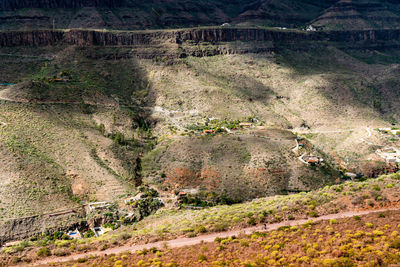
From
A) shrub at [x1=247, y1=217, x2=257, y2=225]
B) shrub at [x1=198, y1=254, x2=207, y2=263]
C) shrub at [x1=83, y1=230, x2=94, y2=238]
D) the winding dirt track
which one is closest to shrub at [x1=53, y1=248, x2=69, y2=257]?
the winding dirt track

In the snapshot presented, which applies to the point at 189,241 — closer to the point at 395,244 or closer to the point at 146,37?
the point at 395,244

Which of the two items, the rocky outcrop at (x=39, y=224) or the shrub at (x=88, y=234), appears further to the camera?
the shrub at (x=88, y=234)

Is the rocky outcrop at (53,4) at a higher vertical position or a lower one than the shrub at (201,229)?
higher

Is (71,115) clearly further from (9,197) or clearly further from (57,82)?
(9,197)

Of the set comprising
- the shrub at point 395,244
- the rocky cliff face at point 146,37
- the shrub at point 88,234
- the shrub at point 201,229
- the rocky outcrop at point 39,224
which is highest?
the rocky cliff face at point 146,37

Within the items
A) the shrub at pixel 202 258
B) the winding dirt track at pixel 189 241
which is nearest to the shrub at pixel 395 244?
the winding dirt track at pixel 189 241

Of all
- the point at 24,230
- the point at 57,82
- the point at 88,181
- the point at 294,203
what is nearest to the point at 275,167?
the point at 294,203

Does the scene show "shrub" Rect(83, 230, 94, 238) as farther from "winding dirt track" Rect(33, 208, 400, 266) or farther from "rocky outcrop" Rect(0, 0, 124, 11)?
"rocky outcrop" Rect(0, 0, 124, 11)

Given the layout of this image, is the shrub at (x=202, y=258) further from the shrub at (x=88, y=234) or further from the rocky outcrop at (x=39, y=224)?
the rocky outcrop at (x=39, y=224)
